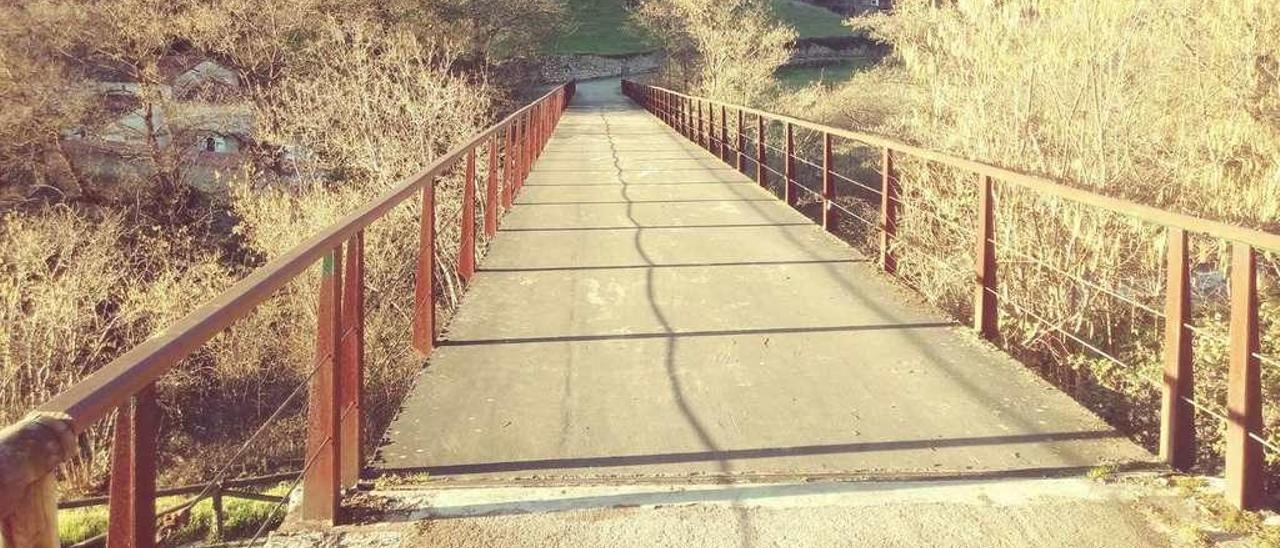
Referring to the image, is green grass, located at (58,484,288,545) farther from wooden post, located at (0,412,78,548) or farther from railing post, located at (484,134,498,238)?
wooden post, located at (0,412,78,548)

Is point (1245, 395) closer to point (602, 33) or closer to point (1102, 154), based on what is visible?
point (1102, 154)

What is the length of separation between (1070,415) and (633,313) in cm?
278

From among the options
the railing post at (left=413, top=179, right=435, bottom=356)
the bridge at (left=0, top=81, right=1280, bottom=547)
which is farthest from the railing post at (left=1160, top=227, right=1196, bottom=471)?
the railing post at (left=413, top=179, right=435, bottom=356)

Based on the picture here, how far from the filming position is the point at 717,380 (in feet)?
16.3

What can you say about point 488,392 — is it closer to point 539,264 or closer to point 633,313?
point 633,313

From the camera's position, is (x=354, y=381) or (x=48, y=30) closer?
(x=354, y=381)

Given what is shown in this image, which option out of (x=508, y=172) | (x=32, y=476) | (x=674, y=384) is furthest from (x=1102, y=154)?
(x=32, y=476)

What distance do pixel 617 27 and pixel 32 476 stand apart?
89.6m

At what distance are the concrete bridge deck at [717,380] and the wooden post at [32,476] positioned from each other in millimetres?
2280

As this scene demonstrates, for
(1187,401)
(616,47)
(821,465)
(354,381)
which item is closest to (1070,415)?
(1187,401)

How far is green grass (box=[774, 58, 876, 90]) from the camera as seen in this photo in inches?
2630

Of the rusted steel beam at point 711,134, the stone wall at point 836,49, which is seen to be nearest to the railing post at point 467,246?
the rusted steel beam at point 711,134

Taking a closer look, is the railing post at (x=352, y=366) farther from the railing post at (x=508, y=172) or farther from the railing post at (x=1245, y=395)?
the railing post at (x=508, y=172)

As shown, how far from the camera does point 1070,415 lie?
174 inches
